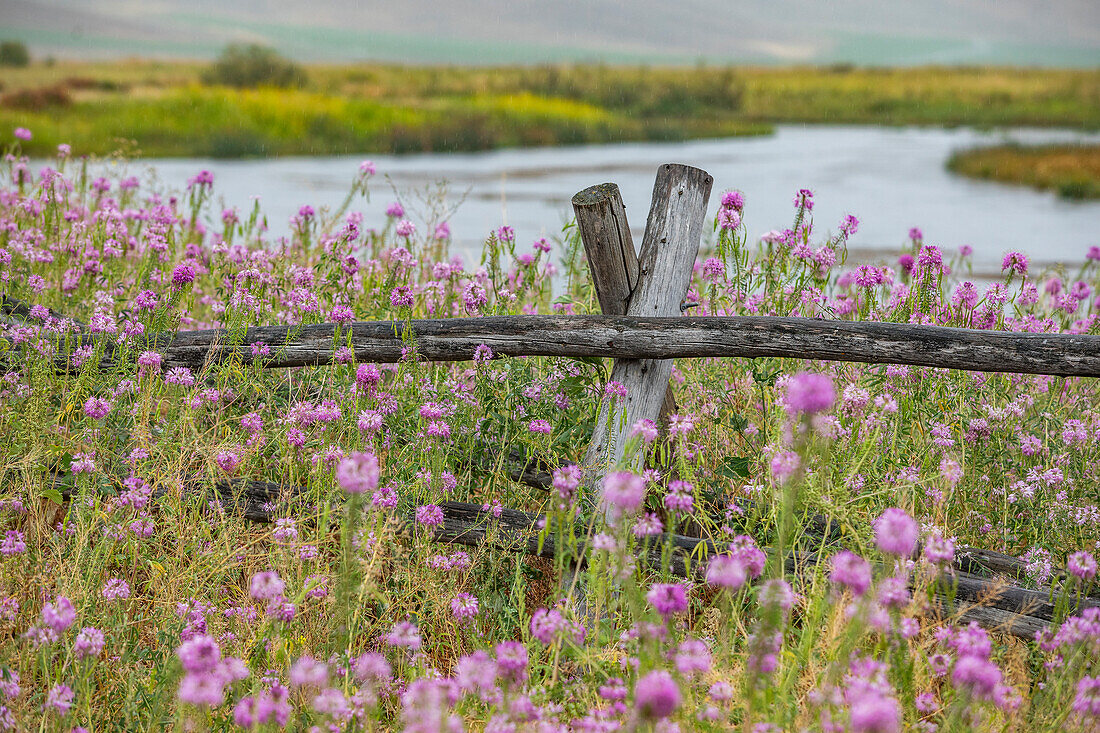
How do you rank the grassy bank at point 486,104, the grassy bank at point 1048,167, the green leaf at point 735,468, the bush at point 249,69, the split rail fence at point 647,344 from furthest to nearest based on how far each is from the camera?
1. the bush at point 249,69
2. the grassy bank at point 486,104
3. the grassy bank at point 1048,167
4. the green leaf at point 735,468
5. the split rail fence at point 647,344

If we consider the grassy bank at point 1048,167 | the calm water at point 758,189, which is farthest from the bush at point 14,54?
the grassy bank at point 1048,167

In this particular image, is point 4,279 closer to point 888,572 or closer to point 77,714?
point 77,714

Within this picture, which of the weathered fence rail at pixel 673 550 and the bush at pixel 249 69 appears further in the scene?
the bush at pixel 249 69

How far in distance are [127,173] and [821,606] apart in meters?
7.62

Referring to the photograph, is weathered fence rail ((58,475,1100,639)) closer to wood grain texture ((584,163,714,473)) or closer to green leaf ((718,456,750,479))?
green leaf ((718,456,750,479))

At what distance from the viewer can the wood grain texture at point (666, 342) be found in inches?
120

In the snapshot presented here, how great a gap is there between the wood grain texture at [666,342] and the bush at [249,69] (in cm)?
4194

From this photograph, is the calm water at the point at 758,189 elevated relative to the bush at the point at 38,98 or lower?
lower

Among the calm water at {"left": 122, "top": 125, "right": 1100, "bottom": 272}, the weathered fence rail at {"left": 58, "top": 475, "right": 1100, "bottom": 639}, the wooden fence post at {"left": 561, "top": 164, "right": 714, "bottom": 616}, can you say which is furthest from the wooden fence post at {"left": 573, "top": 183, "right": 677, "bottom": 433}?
the calm water at {"left": 122, "top": 125, "right": 1100, "bottom": 272}

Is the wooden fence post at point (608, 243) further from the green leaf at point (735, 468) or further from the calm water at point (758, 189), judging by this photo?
the calm water at point (758, 189)

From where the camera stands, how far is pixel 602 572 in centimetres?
236

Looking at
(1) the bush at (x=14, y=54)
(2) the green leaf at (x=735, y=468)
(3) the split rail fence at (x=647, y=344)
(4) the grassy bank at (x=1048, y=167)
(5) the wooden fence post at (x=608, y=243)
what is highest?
(1) the bush at (x=14, y=54)

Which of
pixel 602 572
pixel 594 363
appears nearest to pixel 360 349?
pixel 594 363

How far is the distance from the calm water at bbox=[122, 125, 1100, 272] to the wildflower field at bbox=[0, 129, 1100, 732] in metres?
1.28
